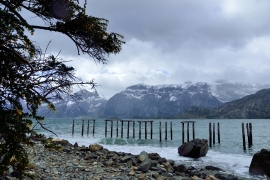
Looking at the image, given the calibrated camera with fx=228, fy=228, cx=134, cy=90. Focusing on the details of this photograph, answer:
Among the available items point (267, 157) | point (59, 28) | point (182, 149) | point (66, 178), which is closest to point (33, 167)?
point (66, 178)

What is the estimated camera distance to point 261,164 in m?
16.3

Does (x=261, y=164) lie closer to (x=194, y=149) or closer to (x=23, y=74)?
(x=194, y=149)

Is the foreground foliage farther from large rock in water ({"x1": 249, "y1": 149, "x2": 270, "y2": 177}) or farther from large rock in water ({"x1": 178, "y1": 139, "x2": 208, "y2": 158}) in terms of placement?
large rock in water ({"x1": 178, "y1": 139, "x2": 208, "y2": 158})

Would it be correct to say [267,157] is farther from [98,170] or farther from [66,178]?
[66,178]

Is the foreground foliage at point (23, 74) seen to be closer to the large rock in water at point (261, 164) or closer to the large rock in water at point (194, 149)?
the large rock in water at point (261, 164)

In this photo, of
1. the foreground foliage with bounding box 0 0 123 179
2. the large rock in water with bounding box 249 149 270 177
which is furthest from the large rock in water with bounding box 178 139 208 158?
the foreground foliage with bounding box 0 0 123 179

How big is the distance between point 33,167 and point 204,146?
769 inches

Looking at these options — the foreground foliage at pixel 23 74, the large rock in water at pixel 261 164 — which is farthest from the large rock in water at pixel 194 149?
the foreground foliage at pixel 23 74

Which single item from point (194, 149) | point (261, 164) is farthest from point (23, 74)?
point (194, 149)

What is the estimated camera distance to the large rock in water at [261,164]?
16062 millimetres

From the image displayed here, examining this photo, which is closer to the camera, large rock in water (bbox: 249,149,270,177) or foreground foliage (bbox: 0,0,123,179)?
foreground foliage (bbox: 0,0,123,179)

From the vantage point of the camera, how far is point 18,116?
4.24m

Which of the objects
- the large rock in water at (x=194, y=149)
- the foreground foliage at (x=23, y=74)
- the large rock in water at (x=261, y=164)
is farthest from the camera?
the large rock in water at (x=194, y=149)

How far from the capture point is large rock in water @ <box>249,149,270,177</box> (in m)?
16.1
